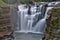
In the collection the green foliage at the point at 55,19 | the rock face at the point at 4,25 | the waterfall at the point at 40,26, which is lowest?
the waterfall at the point at 40,26

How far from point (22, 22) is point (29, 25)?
828 mm

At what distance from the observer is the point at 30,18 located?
19.5 metres

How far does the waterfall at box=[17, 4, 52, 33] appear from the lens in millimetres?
18547

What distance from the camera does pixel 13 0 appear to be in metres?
20.4

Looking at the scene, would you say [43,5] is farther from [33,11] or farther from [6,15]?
[6,15]

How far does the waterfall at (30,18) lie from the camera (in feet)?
60.8

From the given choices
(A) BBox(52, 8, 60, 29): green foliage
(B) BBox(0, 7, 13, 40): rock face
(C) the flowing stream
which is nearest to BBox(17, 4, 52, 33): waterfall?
(C) the flowing stream

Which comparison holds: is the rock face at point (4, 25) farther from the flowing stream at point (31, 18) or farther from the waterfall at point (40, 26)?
the flowing stream at point (31, 18)

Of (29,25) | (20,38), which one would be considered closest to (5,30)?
(20,38)

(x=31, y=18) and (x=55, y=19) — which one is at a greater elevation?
(x=55, y=19)

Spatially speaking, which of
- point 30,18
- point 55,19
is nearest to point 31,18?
point 30,18

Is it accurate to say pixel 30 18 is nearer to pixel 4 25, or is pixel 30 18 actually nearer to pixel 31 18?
pixel 31 18

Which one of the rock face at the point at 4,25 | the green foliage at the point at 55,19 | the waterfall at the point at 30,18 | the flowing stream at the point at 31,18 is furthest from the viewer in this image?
the waterfall at the point at 30,18

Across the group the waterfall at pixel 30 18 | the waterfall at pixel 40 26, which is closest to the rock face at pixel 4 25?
the waterfall at pixel 40 26
